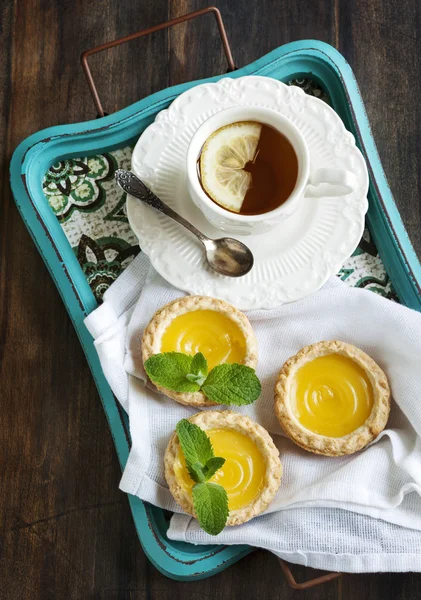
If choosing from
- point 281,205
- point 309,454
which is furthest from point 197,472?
point 281,205

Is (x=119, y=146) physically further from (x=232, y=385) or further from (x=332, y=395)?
(x=332, y=395)

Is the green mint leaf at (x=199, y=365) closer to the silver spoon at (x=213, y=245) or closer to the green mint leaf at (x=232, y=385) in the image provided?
the green mint leaf at (x=232, y=385)

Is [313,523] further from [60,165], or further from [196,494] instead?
[60,165]

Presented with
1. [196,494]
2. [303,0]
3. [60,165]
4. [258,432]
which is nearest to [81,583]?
[196,494]

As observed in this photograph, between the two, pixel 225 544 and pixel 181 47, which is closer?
pixel 225 544

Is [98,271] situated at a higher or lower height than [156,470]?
higher

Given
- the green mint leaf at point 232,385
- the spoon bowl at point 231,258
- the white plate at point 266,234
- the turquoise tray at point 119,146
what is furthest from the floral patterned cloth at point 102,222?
the green mint leaf at point 232,385

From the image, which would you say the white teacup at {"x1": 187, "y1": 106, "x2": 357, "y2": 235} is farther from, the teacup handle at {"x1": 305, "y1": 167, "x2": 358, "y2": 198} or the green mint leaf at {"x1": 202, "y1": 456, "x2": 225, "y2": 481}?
the green mint leaf at {"x1": 202, "y1": 456, "x2": 225, "y2": 481}
